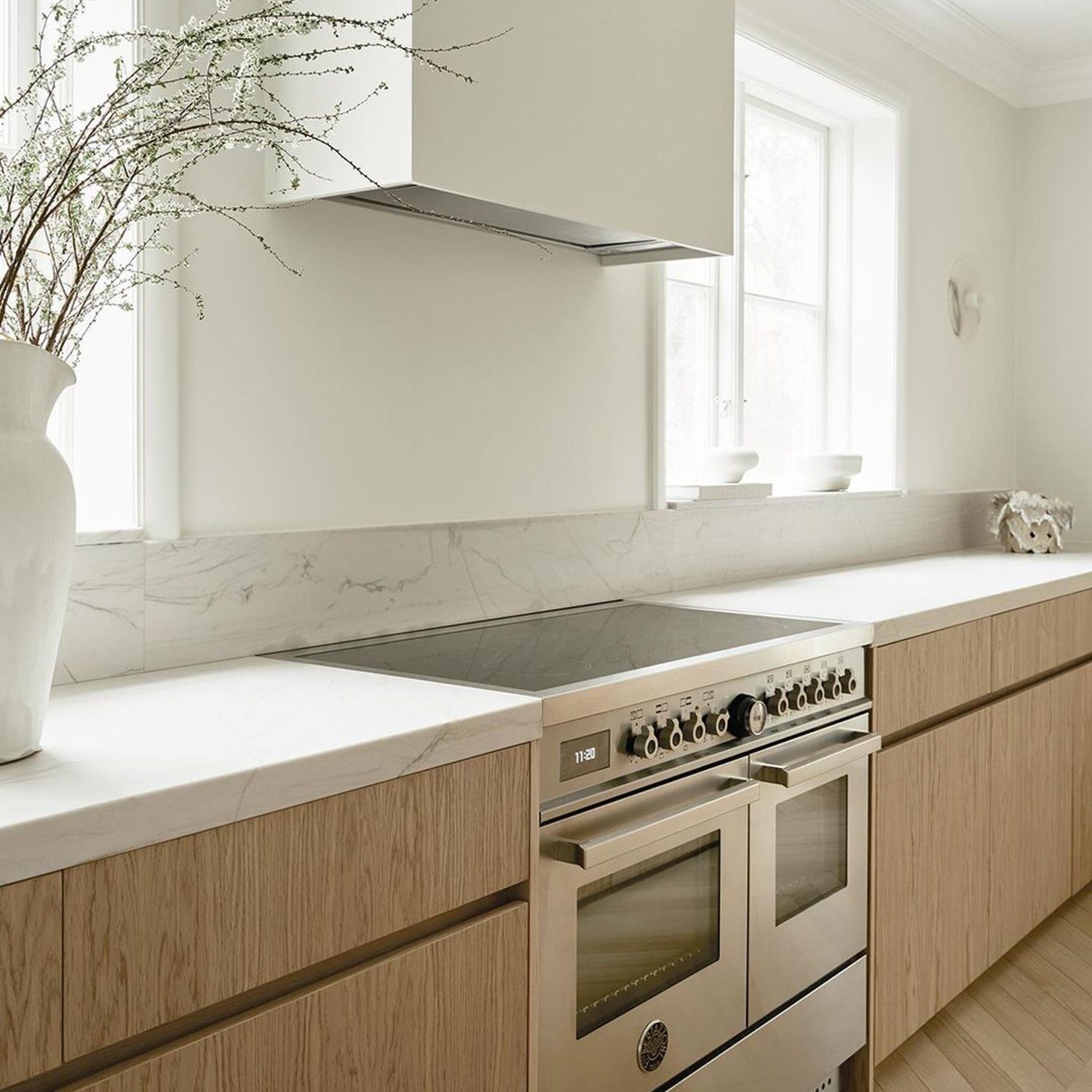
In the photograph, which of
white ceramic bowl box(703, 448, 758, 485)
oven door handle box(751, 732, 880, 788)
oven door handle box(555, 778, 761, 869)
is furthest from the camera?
white ceramic bowl box(703, 448, 758, 485)

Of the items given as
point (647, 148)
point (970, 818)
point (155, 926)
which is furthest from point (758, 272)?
point (155, 926)

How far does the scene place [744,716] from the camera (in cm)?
188

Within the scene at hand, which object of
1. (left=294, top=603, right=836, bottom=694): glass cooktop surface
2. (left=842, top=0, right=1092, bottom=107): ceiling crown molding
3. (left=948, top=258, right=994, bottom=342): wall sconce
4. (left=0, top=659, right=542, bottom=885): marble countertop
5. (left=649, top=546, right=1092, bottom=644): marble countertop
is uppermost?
(left=842, top=0, right=1092, bottom=107): ceiling crown molding

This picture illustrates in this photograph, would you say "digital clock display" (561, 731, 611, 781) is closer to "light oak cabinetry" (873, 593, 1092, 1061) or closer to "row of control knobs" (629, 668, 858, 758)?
"row of control knobs" (629, 668, 858, 758)

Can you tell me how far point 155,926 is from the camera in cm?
109

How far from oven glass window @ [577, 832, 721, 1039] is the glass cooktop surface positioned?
297mm

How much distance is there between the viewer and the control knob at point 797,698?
6.66 feet

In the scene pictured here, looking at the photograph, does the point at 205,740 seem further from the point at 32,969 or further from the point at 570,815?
the point at 570,815

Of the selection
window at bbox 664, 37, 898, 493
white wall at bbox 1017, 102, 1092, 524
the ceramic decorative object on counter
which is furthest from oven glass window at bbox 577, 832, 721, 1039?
white wall at bbox 1017, 102, 1092, 524

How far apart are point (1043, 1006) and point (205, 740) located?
2271mm

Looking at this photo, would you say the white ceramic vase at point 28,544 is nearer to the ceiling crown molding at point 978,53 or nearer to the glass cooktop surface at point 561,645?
the glass cooktop surface at point 561,645

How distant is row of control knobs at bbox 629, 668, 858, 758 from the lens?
1.71 m

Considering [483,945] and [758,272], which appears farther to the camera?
[758,272]

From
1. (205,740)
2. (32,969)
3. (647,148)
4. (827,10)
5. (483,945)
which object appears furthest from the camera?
(827,10)
